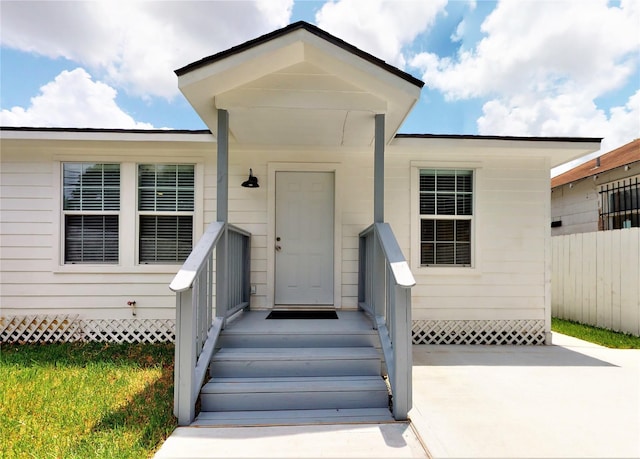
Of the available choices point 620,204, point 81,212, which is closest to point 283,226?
point 81,212

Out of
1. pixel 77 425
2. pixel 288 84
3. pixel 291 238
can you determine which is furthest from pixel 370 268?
pixel 77 425

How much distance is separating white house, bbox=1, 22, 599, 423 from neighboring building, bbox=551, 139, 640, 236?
16.2 feet

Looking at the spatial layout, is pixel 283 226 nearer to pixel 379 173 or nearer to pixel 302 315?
pixel 302 315

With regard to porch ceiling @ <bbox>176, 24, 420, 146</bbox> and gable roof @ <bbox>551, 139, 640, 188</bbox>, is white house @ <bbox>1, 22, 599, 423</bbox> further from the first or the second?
gable roof @ <bbox>551, 139, 640, 188</bbox>

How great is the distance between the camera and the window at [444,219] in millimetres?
4762

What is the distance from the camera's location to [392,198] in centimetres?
470

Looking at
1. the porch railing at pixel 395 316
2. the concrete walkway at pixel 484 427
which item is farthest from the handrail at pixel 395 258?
the concrete walkway at pixel 484 427

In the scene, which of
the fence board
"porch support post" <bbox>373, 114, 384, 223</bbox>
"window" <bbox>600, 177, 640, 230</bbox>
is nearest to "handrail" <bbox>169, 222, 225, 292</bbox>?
"porch support post" <bbox>373, 114, 384, 223</bbox>

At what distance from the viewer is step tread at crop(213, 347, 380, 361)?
9.34ft

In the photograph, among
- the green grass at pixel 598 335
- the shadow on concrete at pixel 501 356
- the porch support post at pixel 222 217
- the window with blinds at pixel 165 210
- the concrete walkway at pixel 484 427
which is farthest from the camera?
the window with blinds at pixel 165 210

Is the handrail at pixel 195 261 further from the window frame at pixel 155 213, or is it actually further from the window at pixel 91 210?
the window at pixel 91 210

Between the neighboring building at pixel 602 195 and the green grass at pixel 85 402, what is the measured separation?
10204 mm

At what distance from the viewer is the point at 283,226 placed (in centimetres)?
464

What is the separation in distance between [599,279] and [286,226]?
18.2ft
